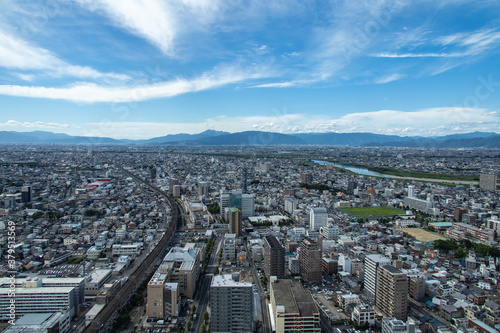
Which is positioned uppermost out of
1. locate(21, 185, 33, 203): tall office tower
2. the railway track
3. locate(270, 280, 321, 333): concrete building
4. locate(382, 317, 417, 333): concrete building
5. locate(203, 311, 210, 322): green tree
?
locate(21, 185, 33, 203): tall office tower

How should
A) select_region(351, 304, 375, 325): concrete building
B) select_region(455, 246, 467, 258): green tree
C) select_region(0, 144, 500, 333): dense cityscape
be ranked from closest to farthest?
select_region(0, 144, 500, 333): dense cityscape → select_region(351, 304, 375, 325): concrete building → select_region(455, 246, 467, 258): green tree

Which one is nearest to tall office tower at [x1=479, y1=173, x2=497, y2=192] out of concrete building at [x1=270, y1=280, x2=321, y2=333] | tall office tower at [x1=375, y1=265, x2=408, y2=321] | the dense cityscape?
the dense cityscape

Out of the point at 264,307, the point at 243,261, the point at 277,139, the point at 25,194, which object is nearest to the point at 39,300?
the point at 264,307

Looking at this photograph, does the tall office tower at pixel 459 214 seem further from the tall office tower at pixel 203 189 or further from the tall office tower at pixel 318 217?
the tall office tower at pixel 203 189

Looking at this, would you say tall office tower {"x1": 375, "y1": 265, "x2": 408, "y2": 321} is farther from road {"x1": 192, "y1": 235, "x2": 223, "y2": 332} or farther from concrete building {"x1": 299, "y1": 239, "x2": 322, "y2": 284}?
road {"x1": 192, "y1": 235, "x2": 223, "y2": 332}

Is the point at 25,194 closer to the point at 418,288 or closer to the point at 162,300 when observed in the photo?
the point at 162,300

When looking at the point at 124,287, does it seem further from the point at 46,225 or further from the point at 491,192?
the point at 491,192

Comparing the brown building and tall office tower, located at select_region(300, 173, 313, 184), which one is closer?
the brown building

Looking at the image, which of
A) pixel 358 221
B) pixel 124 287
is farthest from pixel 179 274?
pixel 358 221
